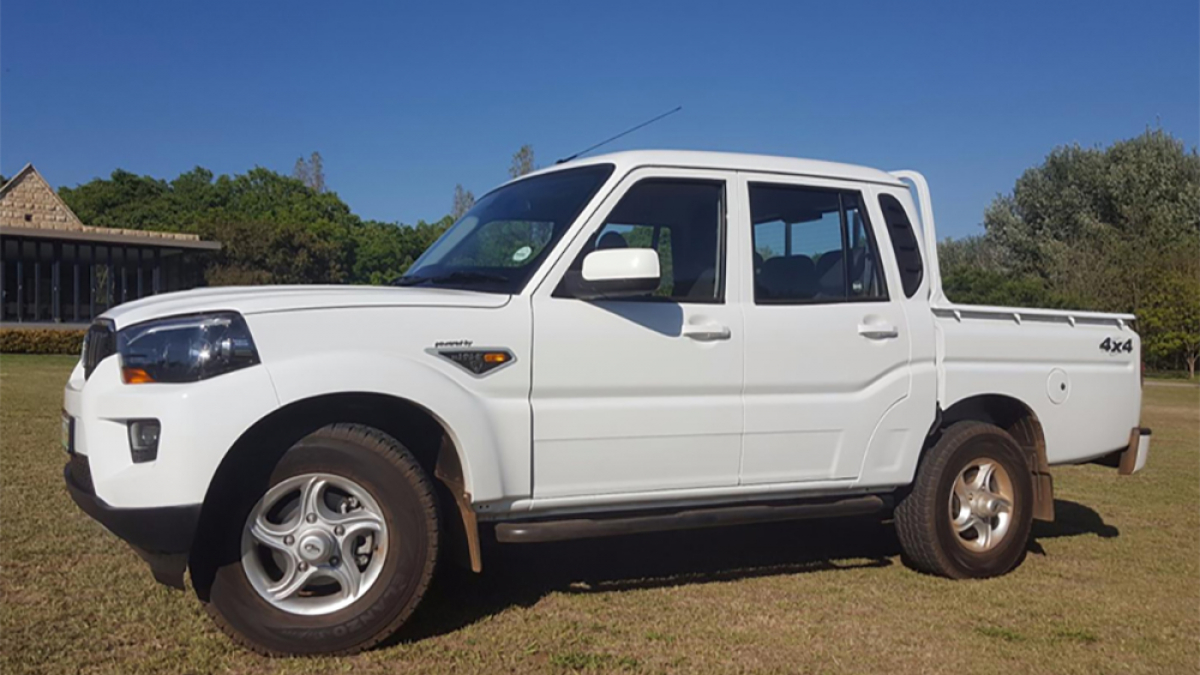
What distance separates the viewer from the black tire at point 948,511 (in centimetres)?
538

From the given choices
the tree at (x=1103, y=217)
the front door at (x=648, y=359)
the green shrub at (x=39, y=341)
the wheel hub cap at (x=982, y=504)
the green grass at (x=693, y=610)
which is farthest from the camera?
the tree at (x=1103, y=217)

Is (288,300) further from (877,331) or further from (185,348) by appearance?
(877,331)

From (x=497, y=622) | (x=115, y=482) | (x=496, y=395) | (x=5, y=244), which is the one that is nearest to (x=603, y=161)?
(x=496, y=395)

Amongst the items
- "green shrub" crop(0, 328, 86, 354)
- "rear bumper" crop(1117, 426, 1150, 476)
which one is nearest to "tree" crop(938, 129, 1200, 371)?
"green shrub" crop(0, 328, 86, 354)

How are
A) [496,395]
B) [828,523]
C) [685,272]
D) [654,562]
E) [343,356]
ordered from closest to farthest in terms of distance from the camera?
1. [343,356]
2. [496,395]
3. [685,272]
4. [654,562]
5. [828,523]

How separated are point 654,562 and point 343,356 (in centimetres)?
246

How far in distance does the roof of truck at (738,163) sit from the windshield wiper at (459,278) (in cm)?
81

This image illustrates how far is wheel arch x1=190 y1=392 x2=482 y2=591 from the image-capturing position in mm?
3773

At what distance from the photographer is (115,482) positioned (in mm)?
3600

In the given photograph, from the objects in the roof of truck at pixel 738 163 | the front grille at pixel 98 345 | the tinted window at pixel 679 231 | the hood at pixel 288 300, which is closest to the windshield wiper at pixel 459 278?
the hood at pixel 288 300

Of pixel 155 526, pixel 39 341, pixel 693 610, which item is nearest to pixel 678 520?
pixel 693 610

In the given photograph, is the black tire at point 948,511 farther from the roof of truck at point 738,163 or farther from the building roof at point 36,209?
the building roof at point 36,209

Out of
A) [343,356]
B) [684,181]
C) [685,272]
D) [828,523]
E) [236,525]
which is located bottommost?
[828,523]

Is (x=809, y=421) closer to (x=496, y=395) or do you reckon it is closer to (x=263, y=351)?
(x=496, y=395)
